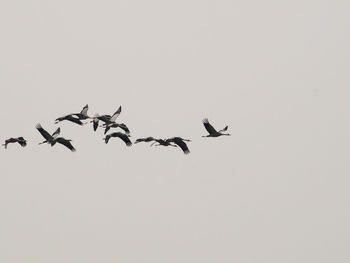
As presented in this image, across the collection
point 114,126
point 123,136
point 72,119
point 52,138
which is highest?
point 72,119

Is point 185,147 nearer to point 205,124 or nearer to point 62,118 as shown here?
point 205,124

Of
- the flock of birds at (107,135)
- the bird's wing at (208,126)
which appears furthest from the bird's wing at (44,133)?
the bird's wing at (208,126)

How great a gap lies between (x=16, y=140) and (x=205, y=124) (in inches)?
1026

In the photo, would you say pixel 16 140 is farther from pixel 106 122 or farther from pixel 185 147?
pixel 185 147

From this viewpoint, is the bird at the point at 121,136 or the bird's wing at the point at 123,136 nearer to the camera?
the bird at the point at 121,136

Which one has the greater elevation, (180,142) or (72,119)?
(72,119)

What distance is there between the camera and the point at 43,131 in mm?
135125

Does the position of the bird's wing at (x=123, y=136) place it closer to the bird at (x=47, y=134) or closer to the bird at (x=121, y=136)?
the bird at (x=121, y=136)

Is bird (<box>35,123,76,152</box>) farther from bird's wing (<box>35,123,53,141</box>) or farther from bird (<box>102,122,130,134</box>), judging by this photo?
bird (<box>102,122,130,134</box>)

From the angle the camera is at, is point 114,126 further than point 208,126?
No

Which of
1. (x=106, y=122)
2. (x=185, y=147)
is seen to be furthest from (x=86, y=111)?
(x=185, y=147)

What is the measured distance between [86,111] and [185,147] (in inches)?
580

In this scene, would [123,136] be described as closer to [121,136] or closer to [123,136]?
[123,136]

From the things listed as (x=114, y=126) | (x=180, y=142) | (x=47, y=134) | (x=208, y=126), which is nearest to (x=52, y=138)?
(x=47, y=134)
